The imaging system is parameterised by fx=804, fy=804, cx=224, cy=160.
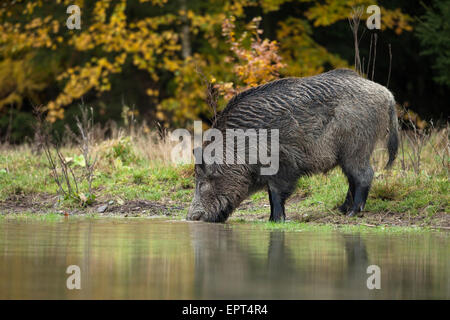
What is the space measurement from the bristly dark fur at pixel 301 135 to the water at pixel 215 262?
1.19m

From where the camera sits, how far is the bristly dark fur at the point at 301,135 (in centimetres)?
1012

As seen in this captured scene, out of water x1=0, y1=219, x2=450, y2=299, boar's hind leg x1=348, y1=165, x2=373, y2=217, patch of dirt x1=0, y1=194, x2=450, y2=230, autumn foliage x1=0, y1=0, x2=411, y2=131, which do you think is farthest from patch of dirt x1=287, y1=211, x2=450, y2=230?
autumn foliage x1=0, y1=0, x2=411, y2=131

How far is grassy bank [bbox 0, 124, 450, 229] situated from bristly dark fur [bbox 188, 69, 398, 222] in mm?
466

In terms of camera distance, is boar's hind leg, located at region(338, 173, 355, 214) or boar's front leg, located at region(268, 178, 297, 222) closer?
boar's front leg, located at region(268, 178, 297, 222)

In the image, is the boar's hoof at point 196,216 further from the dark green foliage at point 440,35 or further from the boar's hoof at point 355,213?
the dark green foliage at point 440,35

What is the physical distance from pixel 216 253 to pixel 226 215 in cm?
353

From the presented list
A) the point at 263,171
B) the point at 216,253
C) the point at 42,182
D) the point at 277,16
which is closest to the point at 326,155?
the point at 263,171

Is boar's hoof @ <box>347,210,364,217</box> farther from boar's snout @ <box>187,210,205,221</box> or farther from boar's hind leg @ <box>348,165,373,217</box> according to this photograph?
boar's snout @ <box>187,210,205,221</box>

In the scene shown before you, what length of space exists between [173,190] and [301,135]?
9.82 ft

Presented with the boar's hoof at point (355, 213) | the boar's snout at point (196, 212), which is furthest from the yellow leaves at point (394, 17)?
the boar's snout at point (196, 212)

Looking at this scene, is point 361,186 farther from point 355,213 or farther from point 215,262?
point 215,262

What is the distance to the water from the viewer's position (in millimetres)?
4840
